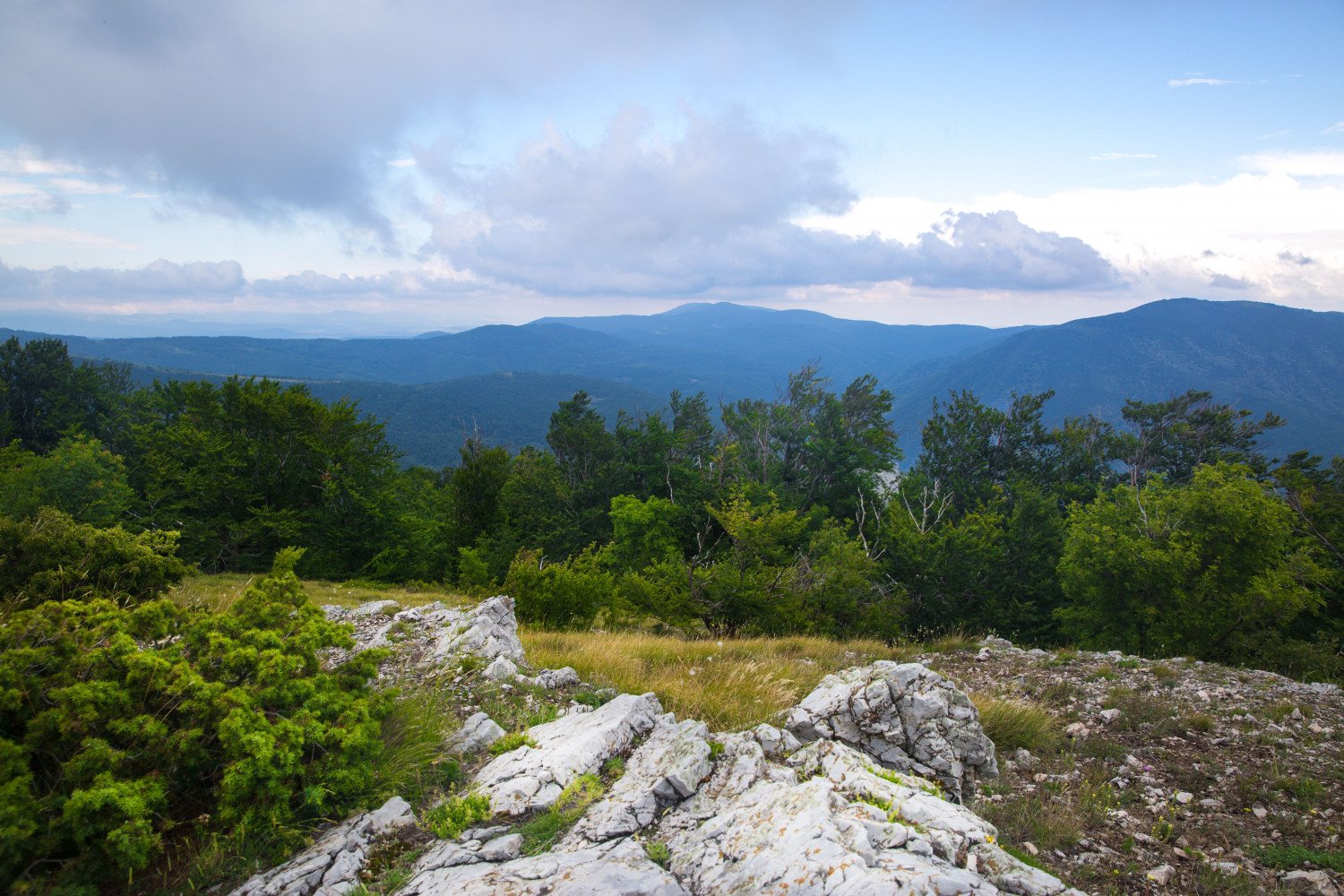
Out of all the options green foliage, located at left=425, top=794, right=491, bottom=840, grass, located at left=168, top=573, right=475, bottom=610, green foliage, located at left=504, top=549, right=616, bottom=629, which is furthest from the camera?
grass, located at left=168, top=573, right=475, bottom=610

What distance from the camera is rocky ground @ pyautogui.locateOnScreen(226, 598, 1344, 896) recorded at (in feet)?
12.6

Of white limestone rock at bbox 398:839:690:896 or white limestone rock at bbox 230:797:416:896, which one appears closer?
white limestone rock at bbox 398:839:690:896

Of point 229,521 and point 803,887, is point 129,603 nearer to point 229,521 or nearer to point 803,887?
point 803,887

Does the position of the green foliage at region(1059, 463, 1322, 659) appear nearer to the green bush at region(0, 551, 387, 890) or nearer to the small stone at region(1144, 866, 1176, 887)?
the small stone at region(1144, 866, 1176, 887)

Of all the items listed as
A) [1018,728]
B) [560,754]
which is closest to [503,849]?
[560,754]

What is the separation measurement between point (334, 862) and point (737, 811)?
293cm

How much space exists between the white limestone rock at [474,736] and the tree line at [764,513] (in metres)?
6.44

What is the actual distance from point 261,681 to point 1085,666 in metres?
12.2

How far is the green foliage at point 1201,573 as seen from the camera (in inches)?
649

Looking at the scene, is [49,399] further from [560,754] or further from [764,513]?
[560,754]

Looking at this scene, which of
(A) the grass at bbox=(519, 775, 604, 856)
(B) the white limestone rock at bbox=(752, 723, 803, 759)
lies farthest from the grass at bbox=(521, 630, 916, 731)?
(A) the grass at bbox=(519, 775, 604, 856)

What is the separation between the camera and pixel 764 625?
46.9 ft

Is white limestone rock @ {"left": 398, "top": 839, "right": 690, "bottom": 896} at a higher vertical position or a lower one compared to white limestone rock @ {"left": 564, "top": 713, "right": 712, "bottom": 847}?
higher

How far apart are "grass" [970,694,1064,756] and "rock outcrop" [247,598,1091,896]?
0.91 m
